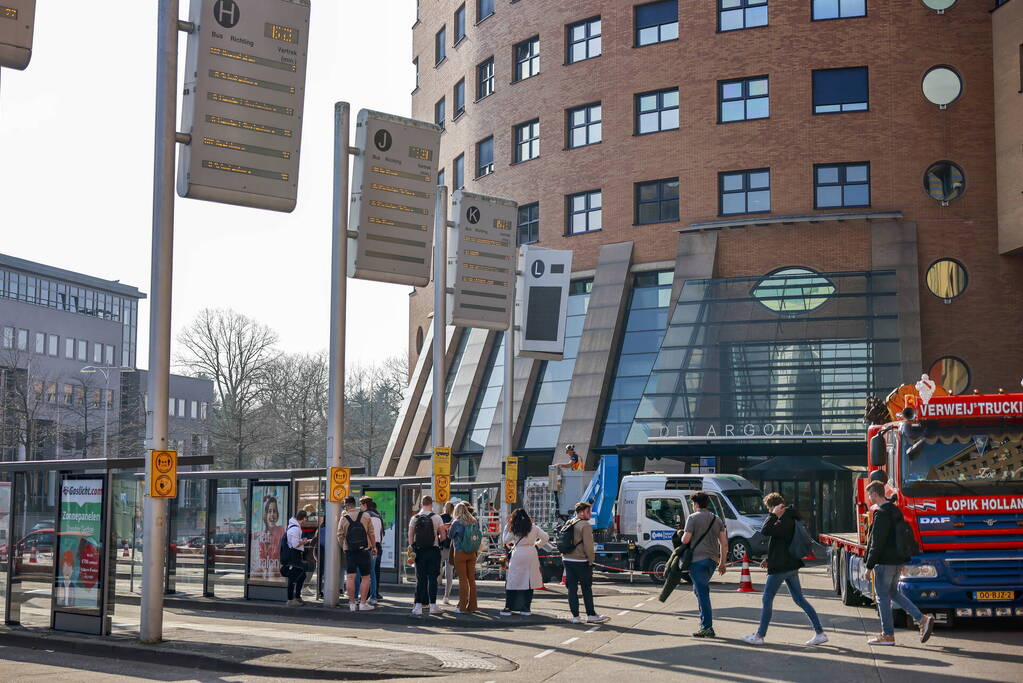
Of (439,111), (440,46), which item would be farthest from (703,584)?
(440,46)

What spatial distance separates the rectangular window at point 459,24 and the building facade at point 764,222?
338 inches

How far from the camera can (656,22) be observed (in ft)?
151

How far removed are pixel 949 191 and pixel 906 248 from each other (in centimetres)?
259

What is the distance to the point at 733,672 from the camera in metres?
13.0

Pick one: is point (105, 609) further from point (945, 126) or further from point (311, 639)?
point (945, 126)

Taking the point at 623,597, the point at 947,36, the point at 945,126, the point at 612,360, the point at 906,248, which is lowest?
the point at 623,597

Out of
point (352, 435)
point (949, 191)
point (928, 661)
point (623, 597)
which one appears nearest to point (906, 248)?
point (949, 191)

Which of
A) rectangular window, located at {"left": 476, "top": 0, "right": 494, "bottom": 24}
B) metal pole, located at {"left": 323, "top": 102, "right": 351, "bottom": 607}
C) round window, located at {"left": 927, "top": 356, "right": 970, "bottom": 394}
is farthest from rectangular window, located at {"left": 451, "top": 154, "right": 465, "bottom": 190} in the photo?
metal pole, located at {"left": 323, "top": 102, "right": 351, "bottom": 607}

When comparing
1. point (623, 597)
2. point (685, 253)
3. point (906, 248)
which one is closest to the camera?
point (623, 597)

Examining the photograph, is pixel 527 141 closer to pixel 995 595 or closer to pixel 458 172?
pixel 458 172

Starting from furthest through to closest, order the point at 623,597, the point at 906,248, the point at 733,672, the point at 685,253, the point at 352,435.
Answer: the point at 352,435 < the point at 685,253 < the point at 906,248 < the point at 623,597 < the point at 733,672

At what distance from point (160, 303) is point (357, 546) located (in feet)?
19.2

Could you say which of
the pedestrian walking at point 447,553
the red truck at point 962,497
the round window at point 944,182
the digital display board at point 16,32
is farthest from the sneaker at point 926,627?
the round window at point 944,182

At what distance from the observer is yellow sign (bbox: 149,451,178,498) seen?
585 inches
